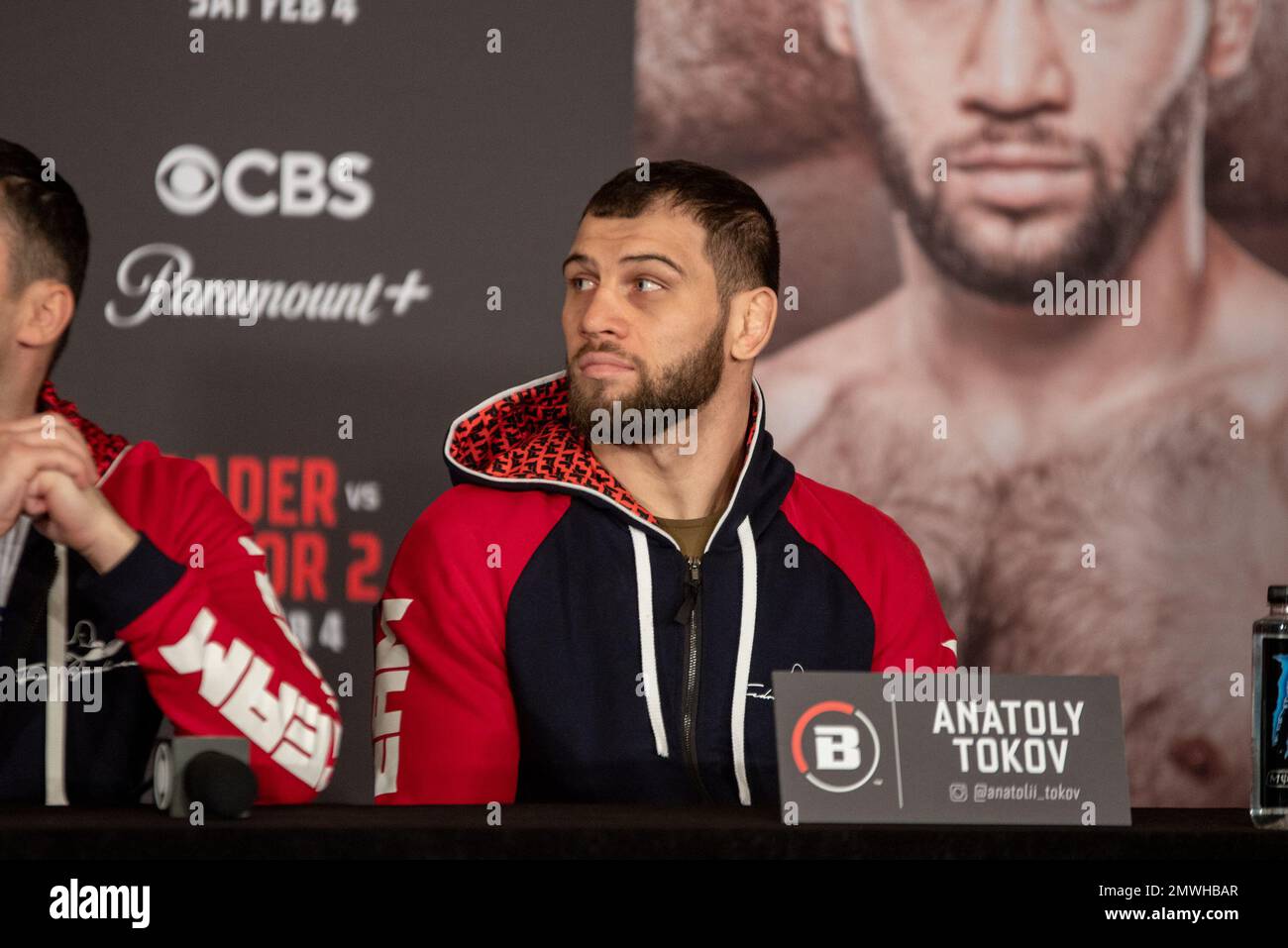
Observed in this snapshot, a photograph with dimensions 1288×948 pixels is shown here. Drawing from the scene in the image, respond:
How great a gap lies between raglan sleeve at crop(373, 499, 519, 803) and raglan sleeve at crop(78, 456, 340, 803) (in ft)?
0.53

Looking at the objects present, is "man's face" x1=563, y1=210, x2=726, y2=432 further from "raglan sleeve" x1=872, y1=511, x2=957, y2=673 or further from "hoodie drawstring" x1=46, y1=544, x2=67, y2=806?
"hoodie drawstring" x1=46, y1=544, x2=67, y2=806

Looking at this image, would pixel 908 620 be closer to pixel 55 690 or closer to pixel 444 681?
pixel 444 681

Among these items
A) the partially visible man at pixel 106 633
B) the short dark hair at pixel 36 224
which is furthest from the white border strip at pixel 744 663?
the short dark hair at pixel 36 224

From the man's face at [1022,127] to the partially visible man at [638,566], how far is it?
809mm

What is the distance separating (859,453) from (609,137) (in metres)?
0.72

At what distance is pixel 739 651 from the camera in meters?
1.92

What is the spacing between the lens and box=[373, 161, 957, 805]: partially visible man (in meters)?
1.88

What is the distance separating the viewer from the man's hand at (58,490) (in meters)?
1.49

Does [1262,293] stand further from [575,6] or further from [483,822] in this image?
[483,822]

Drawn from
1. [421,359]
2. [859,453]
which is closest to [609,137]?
[421,359]

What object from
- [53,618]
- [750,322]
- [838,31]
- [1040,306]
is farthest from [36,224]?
[1040,306]

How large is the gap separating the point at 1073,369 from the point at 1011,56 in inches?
22.8

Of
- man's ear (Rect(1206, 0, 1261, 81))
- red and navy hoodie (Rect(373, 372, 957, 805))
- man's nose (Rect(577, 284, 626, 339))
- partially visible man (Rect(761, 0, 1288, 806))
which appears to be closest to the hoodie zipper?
red and navy hoodie (Rect(373, 372, 957, 805))

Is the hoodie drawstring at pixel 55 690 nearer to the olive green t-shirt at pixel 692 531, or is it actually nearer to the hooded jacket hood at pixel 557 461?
the hooded jacket hood at pixel 557 461
